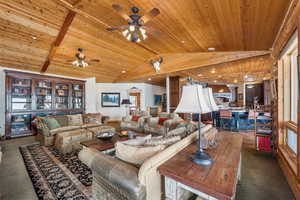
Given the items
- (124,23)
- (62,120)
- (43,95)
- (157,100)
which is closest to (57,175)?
(62,120)

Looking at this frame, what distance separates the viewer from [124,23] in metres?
3.32

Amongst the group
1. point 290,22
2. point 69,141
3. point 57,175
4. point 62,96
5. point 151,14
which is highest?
point 151,14

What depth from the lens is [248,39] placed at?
9.65ft

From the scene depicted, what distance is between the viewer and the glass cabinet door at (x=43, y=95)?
559cm

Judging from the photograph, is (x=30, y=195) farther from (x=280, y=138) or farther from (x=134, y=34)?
(x=280, y=138)

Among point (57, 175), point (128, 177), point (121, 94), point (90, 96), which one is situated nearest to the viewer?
point (128, 177)

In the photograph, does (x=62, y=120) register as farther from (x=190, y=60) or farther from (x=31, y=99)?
(x=190, y=60)

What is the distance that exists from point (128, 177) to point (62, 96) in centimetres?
670

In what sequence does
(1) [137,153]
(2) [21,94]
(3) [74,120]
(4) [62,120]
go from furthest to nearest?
1. (2) [21,94]
2. (3) [74,120]
3. (4) [62,120]
4. (1) [137,153]

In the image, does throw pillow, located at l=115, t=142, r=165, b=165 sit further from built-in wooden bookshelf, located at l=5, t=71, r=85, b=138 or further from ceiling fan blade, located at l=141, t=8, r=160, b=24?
built-in wooden bookshelf, located at l=5, t=71, r=85, b=138

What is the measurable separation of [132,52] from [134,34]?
2.72 metres

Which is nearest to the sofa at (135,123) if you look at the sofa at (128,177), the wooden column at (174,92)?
the wooden column at (174,92)

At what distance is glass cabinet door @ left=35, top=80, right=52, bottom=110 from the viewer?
5.59m

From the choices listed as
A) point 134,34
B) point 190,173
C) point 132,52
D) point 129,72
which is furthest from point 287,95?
point 129,72
